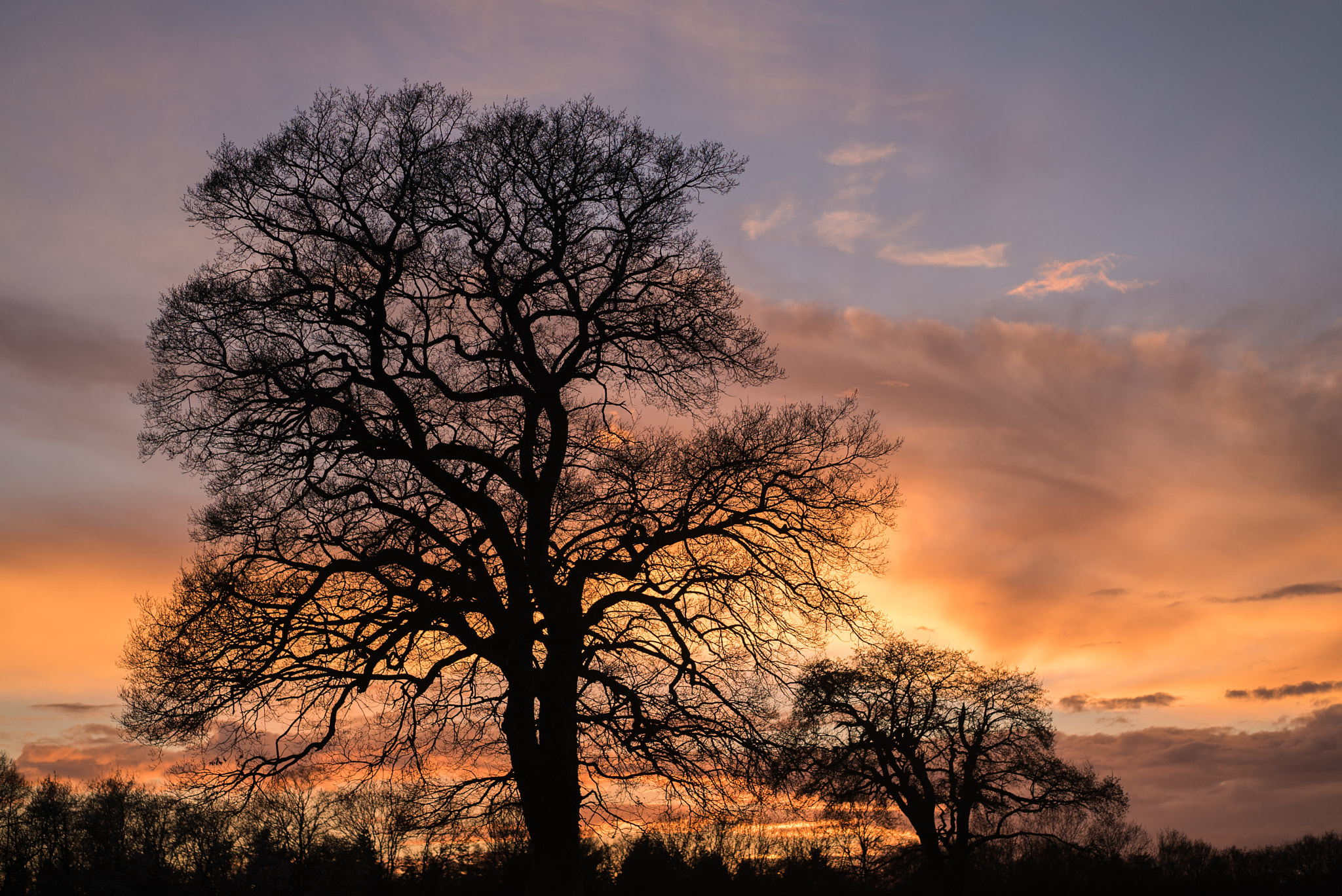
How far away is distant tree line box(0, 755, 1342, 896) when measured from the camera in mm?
17938

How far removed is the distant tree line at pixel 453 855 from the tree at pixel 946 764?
Answer: 3.05 ft

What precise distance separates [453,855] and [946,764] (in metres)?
16.4

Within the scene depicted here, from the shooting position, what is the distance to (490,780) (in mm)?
10828

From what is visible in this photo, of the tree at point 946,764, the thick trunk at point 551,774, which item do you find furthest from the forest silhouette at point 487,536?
the tree at point 946,764

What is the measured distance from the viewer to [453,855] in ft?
62.5

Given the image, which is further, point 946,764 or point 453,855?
point 946,764

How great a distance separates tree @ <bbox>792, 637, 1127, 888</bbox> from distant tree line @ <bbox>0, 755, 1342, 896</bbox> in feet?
3.05

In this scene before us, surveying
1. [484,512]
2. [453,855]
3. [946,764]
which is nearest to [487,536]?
[484,512]

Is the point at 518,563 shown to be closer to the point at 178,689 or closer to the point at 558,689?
the point at 558,689

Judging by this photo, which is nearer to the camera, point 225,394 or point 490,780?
point 490,780

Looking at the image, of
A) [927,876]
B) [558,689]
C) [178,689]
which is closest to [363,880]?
[178,689]

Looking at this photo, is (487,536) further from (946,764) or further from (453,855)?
(946,764)

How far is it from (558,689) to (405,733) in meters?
2.06

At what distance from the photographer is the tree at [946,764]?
87.0 ft
